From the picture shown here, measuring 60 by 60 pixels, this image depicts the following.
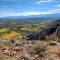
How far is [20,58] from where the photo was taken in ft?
50.7

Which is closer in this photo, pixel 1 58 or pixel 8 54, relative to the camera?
pixel 1 58

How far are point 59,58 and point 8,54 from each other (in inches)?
143

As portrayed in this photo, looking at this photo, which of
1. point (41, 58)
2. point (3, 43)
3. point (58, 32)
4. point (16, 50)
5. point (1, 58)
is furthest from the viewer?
point (58, 32)

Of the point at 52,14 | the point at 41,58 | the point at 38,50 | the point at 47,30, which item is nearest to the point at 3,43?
the point at 38,50

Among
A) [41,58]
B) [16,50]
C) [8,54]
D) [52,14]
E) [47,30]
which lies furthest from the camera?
[52,14]

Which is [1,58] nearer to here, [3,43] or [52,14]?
[3,43]

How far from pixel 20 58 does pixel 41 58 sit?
1.66 meters

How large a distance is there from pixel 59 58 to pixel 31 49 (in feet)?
9.04

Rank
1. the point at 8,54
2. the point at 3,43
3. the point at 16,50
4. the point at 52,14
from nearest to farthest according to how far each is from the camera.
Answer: the point at 8,54
the point at 16,50
the point at 3,43
the point at 52,14

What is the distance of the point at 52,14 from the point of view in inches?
3588

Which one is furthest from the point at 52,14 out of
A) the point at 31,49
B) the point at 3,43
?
the point at 31,49

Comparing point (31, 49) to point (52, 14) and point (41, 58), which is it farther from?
point (52, 14)

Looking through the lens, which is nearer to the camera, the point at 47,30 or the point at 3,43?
the point at 3,43

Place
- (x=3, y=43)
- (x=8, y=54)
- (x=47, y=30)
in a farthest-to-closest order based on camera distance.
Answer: (x=47, y=30) < (x=3, y=43) < (x=8, y=54)
